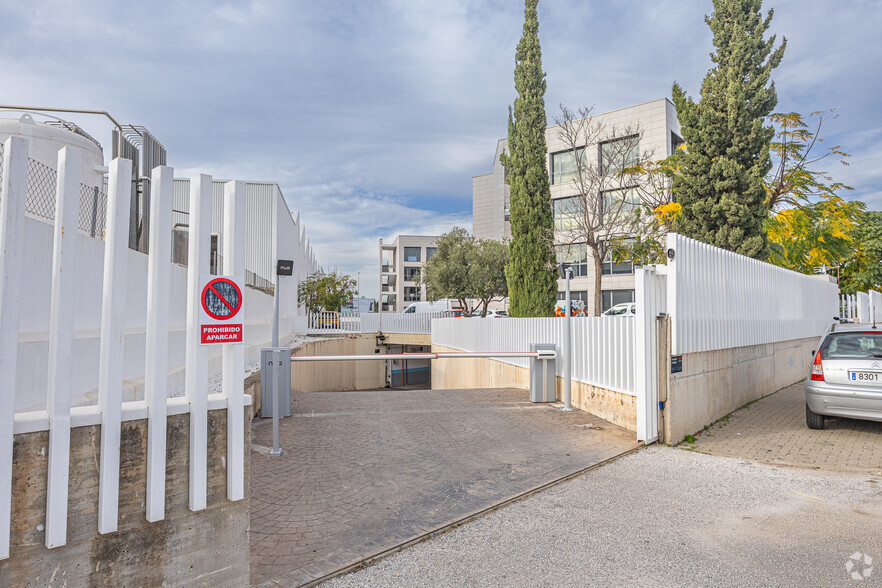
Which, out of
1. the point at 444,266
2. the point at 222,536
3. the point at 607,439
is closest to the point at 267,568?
the point at 222,536

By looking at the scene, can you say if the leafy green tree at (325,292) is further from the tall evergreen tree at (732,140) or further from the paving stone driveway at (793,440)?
the paving stone driveway at (793,440)

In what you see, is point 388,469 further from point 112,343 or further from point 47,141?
point 47,141

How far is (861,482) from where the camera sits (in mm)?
5234

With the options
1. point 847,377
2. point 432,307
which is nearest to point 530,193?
point 847,377

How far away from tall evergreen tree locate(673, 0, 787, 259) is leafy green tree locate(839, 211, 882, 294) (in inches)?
704

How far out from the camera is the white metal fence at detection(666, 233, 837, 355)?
700 centimetres

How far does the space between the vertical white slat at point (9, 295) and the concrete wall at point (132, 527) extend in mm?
59

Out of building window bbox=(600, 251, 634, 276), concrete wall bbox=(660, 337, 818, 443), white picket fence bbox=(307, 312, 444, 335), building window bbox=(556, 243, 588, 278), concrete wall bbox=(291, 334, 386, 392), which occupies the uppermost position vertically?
building window bbox=(556, 243, 588, 278)

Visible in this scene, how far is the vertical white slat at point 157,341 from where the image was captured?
271 centimetres

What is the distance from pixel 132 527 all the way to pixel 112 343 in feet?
3.00

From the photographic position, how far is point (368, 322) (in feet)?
110

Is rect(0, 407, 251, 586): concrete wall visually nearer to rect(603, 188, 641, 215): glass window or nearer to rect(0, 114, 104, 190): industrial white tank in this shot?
rect(0, 114, 104, 190): industrial white tank

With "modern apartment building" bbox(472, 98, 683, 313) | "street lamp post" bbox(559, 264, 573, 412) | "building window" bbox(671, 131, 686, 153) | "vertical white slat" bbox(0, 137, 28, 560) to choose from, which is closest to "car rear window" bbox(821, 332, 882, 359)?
"street lamp post" bbox(559, 264, 573, 412)

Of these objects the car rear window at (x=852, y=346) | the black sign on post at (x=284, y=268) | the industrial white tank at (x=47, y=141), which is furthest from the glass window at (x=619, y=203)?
the industrial white tank at (x=47, y=141)
